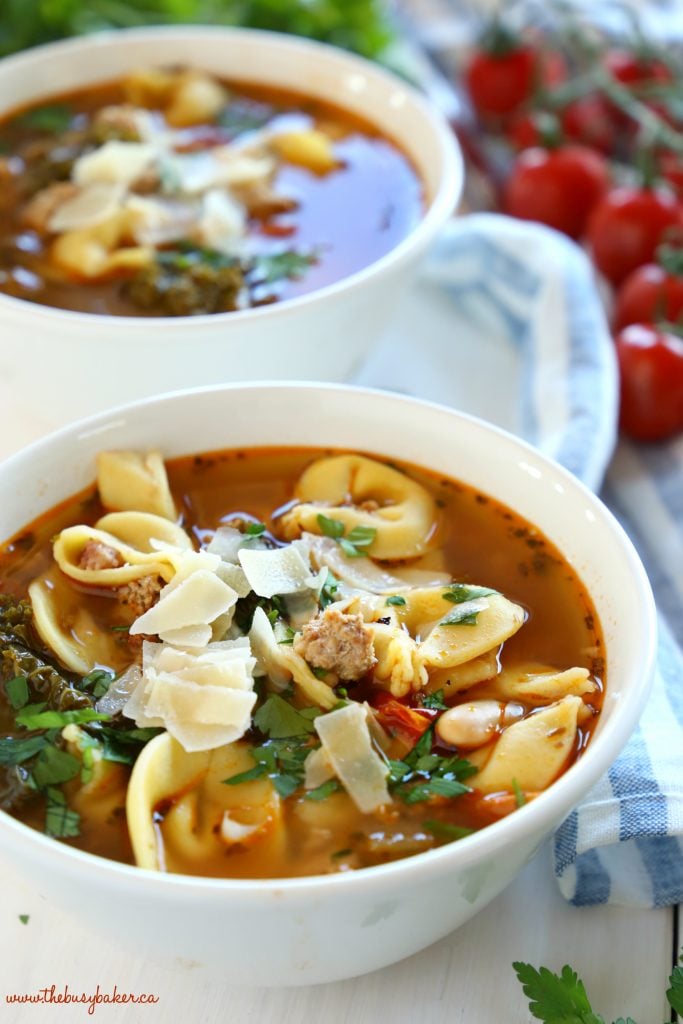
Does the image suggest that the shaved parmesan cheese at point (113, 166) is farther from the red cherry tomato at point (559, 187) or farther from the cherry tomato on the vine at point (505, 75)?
the cherry tomato on the vine at point (505, 75)

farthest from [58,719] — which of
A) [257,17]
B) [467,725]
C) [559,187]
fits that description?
[257,17]

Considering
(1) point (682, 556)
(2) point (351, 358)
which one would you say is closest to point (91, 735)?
(2) point (351, 358)

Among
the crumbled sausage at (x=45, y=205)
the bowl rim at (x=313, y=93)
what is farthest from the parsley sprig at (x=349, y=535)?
the crumbled sausage at (x=45, y=205)

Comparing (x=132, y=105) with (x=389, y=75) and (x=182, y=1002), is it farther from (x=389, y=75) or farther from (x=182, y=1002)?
→ (x=182, y=1002)

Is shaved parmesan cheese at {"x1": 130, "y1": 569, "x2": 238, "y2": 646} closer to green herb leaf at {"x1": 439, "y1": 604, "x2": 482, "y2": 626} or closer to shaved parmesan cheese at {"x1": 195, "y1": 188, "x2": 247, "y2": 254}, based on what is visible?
green herb leaf at {"x1": 439, "y1": 604, "x2": 482, "y2": 626}

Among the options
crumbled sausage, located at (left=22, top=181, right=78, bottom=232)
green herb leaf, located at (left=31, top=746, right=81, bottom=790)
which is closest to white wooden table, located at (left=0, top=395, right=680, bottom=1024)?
green herb leaf, located at (left=31, top=746, right=81, bottom=790)
